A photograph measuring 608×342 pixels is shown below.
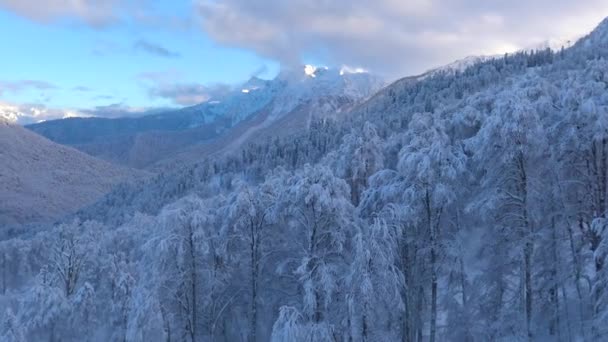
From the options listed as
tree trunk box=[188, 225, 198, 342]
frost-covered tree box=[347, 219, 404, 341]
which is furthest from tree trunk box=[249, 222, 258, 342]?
frost-covered tree box=[347, 219, 404, 341]

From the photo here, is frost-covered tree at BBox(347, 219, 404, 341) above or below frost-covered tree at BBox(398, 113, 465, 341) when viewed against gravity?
below

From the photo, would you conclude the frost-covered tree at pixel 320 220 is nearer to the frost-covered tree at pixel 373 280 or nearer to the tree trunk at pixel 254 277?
the frost-covered tree at pixel 373 280

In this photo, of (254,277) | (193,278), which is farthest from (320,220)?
(193,278)

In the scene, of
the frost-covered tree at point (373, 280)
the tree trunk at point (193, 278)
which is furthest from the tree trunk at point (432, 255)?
the tree trunk at point (193, 278)

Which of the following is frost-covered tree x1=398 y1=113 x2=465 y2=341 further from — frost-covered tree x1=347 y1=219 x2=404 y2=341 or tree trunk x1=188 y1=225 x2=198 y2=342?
tree trunk x1=188 y1=225 x2=198 y2=342

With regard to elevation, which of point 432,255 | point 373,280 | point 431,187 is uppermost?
point 431,187

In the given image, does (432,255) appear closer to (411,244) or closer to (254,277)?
(411,244)

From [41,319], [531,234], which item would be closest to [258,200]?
[531,234]

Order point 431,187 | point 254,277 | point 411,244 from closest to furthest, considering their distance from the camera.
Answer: point 431,187
point 411,244
point 254,277

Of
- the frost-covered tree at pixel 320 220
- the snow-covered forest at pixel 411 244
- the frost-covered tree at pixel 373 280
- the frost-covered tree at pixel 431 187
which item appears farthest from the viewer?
the frost-covered tree at pixel 431 187

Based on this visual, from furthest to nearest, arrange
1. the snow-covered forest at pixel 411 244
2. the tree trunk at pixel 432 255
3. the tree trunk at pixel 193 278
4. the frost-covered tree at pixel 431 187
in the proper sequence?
the tree trunk at pixel 193 278 → the tree trunk at pixel 432 255 → the frost-covered tree at pixel 431 187 → the snow-covered forest at pixel 411 244

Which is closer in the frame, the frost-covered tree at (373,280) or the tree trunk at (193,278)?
the frost-covered tree at (373,280)
